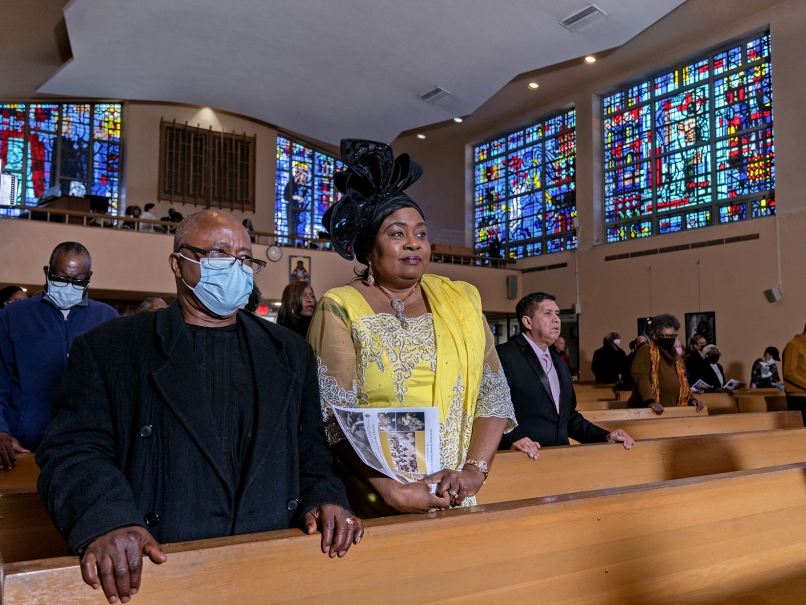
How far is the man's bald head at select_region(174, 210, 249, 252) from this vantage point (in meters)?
1.44

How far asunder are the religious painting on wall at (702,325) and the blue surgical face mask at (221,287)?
35.7 ft

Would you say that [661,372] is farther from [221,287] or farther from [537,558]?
[221,287]

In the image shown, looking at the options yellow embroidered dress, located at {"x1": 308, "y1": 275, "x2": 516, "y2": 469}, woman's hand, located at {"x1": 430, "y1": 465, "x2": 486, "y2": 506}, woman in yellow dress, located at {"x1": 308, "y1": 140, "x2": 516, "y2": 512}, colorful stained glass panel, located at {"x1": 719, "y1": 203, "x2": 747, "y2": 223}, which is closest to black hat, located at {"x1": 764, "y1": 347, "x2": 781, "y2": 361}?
colorful stained glass panel, located at {"x1": 719, "y1": 203, "x2": 747, "y2": 223}

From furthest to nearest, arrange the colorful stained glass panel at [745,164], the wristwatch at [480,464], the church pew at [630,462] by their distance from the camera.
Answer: the colorful stained glass panel at [745,164] < the church pew at [630,462] < the wristwatch at [480,464]

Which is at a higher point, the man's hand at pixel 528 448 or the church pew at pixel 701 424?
the man's hand at pixel 528 448

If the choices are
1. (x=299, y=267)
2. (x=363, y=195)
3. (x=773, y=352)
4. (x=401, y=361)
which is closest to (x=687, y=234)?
(x=773, y=352)

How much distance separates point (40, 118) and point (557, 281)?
10067mm

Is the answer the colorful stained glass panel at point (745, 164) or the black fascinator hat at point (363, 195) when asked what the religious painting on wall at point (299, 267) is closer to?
the colorful stained glass panel at point (745, 164)

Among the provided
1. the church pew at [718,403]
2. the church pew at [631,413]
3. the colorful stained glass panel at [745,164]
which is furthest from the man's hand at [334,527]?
the colorful stained glass panel at [745,164]

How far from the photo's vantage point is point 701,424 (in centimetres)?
430

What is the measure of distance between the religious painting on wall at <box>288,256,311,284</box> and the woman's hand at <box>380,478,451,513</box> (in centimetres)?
1056

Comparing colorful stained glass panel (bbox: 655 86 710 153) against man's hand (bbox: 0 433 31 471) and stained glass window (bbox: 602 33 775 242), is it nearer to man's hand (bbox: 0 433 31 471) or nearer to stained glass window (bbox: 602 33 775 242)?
stained glass window (bbox: 602 33 775 242)

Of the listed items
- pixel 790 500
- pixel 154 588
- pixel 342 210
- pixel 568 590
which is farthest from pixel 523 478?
pixel 154 588

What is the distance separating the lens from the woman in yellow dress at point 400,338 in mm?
1590
